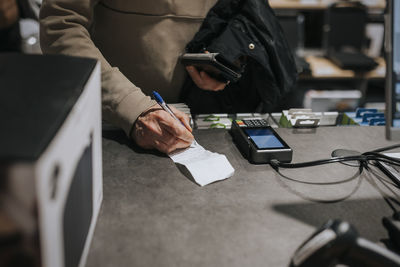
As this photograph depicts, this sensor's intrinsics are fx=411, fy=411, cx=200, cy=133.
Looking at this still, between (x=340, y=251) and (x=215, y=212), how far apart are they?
24 centimetres

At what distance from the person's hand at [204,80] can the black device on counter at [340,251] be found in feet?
2.36

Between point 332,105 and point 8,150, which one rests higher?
point 8,150

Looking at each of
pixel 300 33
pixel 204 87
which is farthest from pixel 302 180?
pixel 300 33

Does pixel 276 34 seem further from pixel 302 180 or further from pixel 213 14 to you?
pixel 302 180

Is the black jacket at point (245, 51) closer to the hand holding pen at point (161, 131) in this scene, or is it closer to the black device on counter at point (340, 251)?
the hand holding pen at point (161, 131)

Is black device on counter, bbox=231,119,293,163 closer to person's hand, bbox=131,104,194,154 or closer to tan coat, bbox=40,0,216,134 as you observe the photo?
person's hand, bbox=131,104,194,154

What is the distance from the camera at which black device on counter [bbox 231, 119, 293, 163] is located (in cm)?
92

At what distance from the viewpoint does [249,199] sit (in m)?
0.79

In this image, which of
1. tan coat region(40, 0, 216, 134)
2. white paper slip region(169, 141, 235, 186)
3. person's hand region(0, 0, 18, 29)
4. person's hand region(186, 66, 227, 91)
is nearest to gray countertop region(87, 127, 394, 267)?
white paper slip region(169, 141, 235, 186)

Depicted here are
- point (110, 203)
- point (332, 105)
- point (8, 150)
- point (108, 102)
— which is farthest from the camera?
point (332, 105)

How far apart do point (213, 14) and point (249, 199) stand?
2.15 feet

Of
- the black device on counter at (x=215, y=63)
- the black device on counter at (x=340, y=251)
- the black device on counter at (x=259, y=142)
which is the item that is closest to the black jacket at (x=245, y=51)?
the black device on counter at (x=215, y=63)

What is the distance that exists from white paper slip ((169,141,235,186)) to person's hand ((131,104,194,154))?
0.9 inches

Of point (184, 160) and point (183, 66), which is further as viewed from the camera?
point (183, 66)
